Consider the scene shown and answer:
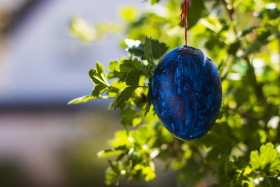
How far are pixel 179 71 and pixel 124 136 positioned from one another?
0.17 metres

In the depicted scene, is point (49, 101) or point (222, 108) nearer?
point (222, 108)

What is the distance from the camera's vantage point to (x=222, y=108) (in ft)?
1.52

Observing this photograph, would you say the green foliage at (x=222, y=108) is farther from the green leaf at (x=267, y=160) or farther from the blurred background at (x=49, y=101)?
the blurred background at (x=49, y=101)

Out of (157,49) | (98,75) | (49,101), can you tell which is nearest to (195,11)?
(157,49)

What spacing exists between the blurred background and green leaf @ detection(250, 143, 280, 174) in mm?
2466

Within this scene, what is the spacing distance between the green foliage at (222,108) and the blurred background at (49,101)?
2.26 m

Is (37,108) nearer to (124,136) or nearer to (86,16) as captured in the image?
(86,16)

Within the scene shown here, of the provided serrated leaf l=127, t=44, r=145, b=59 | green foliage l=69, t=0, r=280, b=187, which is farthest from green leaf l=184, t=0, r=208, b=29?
serrated leaf l=127, t=44, r=145, b=59

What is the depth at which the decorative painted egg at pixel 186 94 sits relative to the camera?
14.8 inches

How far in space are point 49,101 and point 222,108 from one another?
11.9ft

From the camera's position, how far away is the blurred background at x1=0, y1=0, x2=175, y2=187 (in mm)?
3111

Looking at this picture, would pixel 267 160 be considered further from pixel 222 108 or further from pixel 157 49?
pixel 157 49

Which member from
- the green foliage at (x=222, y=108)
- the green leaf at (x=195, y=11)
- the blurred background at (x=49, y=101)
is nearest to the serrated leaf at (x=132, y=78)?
the green foliage at (x=222, y=108)

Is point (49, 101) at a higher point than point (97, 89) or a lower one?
lower
